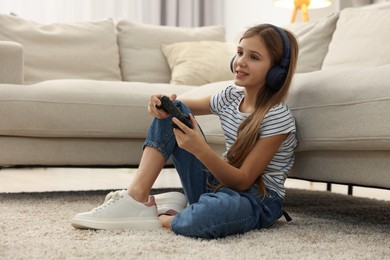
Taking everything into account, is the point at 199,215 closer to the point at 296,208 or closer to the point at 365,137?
the point at 365,137

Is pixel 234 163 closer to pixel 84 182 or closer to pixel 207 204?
pixel 207 204

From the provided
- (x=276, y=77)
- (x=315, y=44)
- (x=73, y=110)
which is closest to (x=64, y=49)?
(x=73, y=110)

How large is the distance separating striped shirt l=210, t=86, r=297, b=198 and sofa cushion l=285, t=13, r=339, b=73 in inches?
37.0

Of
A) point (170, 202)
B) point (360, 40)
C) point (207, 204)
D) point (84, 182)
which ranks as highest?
point (360, 40)

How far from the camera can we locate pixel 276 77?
1383 mm

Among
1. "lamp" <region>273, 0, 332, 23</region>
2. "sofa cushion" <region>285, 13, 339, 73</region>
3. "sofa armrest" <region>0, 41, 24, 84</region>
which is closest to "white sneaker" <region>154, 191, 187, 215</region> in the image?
"sofa armrest" <region>0, 41, 24, 84</region>

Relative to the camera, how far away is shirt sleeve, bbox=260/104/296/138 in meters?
1.33

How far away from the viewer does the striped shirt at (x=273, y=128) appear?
135 cm

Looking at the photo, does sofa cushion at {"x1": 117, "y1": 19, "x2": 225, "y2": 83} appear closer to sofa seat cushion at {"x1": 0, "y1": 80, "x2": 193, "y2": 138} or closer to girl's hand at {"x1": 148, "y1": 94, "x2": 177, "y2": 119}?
sofa seat cushion at {"x1": 0, "y1": 80, "x2": 193, "y2": 138}

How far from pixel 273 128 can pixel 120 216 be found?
42cm

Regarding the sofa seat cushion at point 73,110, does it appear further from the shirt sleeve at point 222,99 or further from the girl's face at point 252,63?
the girl's face at point 252,63

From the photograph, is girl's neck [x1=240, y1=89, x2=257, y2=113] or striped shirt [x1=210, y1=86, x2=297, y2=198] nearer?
striped shirt [x1=210, y1=86, x2=297, y2=198]

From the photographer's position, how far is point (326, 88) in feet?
4.58

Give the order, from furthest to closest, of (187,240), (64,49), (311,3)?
1. (311,3)
2. (64,49)
3. (187,240)
